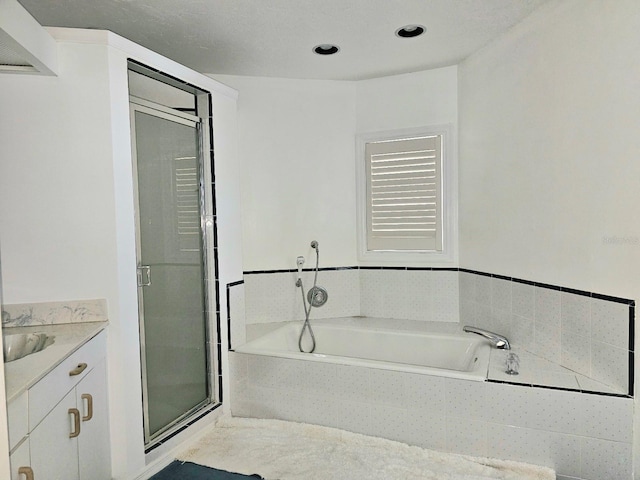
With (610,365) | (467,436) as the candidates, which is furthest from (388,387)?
(610,365)

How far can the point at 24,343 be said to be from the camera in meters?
1.99

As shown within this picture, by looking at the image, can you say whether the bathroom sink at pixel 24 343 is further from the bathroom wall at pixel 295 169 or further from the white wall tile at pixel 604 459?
the white wall tile at pixel 604 459

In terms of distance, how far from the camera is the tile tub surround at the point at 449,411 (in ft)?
7.05

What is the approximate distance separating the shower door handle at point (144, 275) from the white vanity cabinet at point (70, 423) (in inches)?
14.8

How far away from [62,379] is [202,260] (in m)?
1.29

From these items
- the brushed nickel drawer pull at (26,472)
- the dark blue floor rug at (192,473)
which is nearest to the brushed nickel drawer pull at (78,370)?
the brushed nickel drawer pull at (26,472)

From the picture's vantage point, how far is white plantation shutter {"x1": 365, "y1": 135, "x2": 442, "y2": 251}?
3.49 m

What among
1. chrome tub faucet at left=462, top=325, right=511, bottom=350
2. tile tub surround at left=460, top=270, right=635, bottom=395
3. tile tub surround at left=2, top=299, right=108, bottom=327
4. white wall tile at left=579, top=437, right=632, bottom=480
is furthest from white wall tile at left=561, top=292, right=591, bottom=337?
tile tub surround at left=2, top=299, right=108, bottom=327

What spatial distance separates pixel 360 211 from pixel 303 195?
0.49 metres

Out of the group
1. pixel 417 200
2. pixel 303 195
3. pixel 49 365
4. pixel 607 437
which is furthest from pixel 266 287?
pixel 607 437

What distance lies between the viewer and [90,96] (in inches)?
84.1

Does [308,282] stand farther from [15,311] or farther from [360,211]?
[15,311]

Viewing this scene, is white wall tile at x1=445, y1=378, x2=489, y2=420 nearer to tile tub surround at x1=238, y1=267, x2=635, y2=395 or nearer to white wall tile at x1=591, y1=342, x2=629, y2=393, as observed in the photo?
tile tub surround at x1=238, y1=267, x2=635, y2=395

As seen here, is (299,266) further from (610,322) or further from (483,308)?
(610,322)
